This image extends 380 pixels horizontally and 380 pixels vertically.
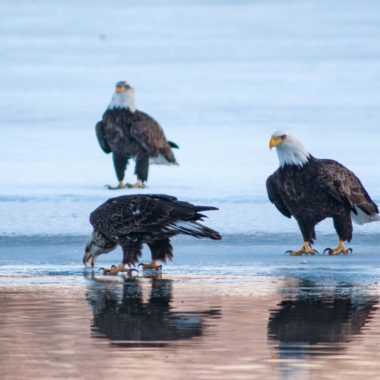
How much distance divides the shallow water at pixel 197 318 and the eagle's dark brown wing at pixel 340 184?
1.85ft

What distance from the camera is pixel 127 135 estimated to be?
15953 millimetres

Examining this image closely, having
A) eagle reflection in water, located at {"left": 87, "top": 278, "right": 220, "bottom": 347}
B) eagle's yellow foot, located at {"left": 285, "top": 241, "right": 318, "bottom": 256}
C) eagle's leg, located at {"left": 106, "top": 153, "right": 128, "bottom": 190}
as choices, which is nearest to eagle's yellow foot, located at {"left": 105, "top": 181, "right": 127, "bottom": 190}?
eagle's leg, located at {"left": 106, "top": 153, "right": 128, "bottom": 190}

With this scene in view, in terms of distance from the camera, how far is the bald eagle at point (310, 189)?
33.3ft

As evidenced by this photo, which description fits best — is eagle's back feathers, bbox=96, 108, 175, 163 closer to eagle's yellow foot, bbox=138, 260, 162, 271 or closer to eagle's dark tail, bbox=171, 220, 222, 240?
eagle's yellow foot, bbox=138, 260, 162, 271

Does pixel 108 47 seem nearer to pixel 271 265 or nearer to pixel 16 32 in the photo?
pixel 16 32

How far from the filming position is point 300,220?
10.2 m

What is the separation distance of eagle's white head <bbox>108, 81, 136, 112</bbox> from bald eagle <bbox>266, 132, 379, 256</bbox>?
5.86 m

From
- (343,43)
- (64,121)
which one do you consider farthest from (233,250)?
(343,43)

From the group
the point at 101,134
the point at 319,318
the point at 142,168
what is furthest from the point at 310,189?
the point at 101,134

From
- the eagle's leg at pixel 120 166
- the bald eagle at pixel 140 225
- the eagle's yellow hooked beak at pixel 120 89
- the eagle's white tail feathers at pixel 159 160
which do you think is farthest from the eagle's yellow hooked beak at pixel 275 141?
the eagle's white tail feathers at pixel 159 160

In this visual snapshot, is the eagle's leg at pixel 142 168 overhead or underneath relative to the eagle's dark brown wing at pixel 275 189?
overhead

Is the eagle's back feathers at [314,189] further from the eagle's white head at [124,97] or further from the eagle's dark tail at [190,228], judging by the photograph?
the eagle's white head at [124,97]

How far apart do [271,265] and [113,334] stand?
3.20 metres

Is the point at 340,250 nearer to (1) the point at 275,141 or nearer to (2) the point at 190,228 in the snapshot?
(1) the point at 275,141
